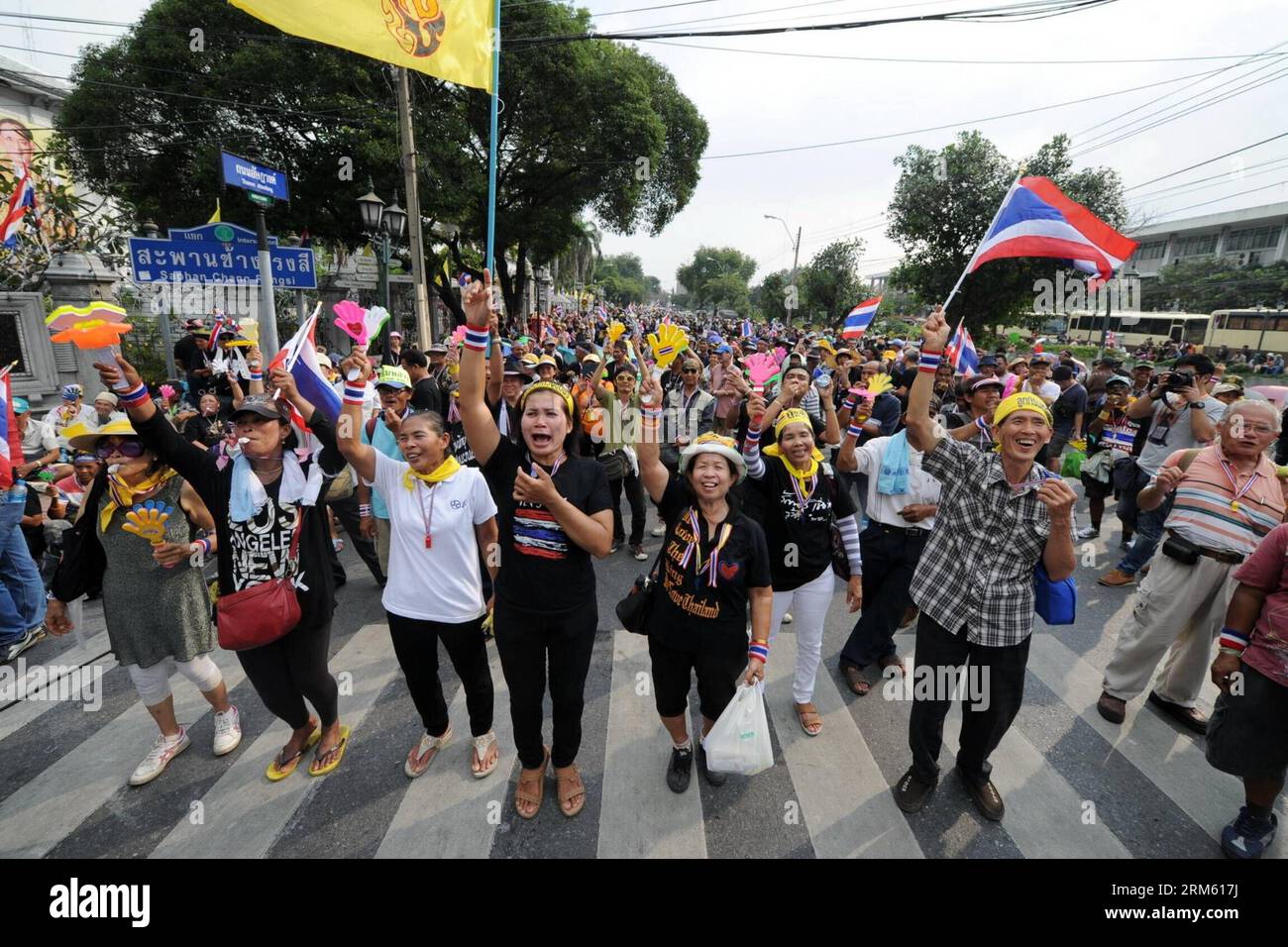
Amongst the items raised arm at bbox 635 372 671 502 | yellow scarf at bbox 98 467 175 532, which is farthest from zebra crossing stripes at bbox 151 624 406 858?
raised arm at bbox 635 372 671 502

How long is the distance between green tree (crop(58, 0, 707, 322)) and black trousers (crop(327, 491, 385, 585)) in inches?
427

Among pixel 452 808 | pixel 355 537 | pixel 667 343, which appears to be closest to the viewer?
pixel 452 808

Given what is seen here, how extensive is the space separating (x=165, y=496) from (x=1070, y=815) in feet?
16.1

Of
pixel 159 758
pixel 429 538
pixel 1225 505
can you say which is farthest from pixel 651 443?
pixel 1225 505

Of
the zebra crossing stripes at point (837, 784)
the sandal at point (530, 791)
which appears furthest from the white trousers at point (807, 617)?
the sandal at point (530, 791)

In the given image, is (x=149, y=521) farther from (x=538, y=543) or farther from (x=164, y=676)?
(x=538, y=543)

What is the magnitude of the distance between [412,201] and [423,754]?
1010cm

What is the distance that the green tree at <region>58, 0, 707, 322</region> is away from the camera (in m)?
14.8

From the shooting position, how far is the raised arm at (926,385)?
107 inches

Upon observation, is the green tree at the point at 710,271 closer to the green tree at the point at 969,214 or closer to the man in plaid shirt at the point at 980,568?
the green tree at the point at 969,214

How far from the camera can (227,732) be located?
323 centimetres

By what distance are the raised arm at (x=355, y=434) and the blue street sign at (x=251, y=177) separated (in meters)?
6.33

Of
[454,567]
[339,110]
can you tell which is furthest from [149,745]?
[339,110]

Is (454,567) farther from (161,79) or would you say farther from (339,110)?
(161,79)
